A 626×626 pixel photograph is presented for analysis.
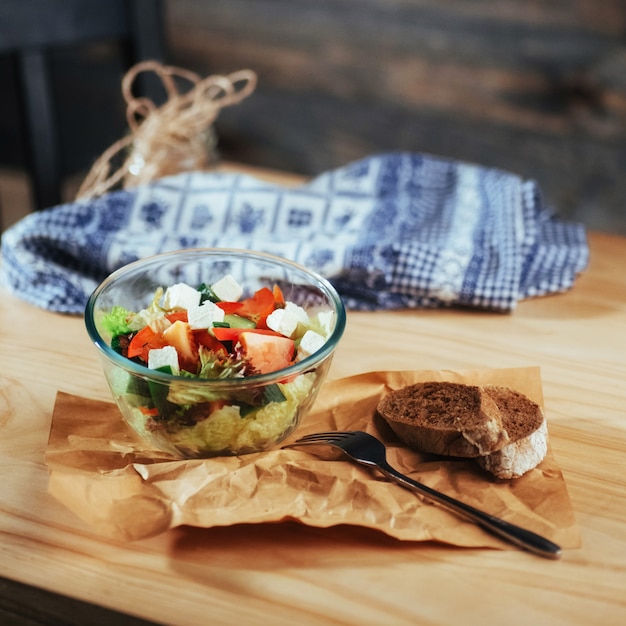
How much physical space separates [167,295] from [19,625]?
409mm

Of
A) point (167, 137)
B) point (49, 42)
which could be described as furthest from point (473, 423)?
point (49, 42)

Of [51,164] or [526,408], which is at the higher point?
[526,408]

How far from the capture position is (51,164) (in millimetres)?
1807

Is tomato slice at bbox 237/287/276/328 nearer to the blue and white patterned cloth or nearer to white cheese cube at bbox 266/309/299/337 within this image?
white cheese cube at bbox 266/309/299/337

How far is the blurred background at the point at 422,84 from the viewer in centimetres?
271

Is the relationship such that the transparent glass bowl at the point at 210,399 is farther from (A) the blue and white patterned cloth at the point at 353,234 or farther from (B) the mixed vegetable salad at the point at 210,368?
A: (A) the blue and white patterned cloth at the point at 353,234

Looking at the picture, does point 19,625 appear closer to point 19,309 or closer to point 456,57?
point 19,309

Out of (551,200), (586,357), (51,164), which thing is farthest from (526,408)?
(551,200)

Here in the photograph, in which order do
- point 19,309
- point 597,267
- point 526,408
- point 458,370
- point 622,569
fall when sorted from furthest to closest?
point 597,267
point 19,309
point 458,370
point 526,408
point 622,569

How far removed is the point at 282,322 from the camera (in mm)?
994

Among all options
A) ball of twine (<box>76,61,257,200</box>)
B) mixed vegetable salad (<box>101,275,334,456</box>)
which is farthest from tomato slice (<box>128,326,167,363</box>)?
ball of twine (<box>76,61,257,200</box>)

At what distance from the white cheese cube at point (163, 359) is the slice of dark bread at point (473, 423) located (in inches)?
10.5

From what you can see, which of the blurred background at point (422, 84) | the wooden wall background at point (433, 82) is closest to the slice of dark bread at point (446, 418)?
the blurred background at point (422, 84)

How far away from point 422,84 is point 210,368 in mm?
2246
